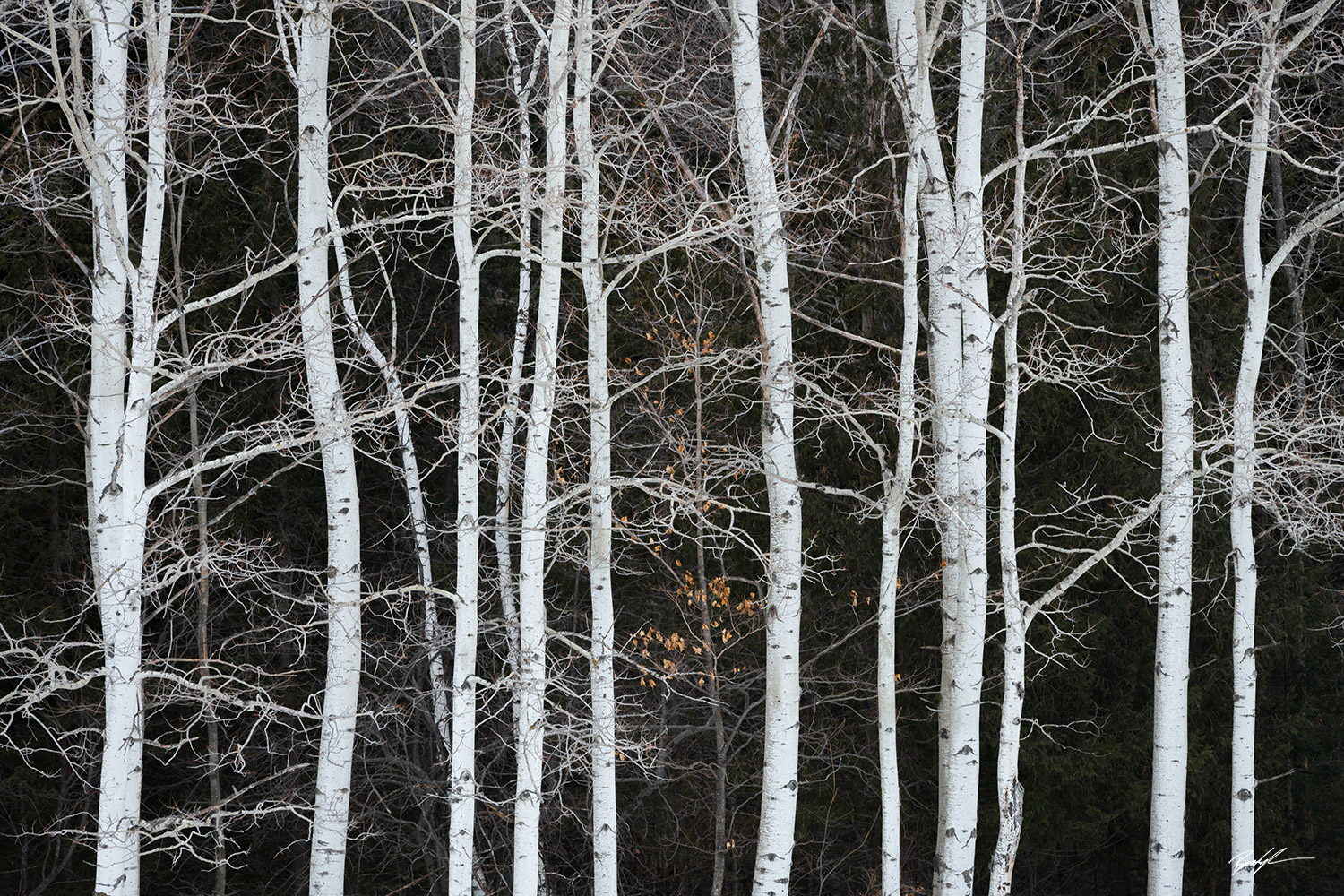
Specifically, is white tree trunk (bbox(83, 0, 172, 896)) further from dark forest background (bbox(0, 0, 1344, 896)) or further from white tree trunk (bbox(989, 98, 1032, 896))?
white tree trunk (bbox(989, 98, 1032, 896))

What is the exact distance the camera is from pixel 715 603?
9.62m

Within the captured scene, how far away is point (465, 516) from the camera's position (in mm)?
7309

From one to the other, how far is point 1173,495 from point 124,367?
7.03 metres

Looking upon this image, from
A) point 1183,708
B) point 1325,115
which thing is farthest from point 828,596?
point 1325,115

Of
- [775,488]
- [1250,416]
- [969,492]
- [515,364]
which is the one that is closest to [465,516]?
[515,364]

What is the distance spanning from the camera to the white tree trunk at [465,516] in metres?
7.24

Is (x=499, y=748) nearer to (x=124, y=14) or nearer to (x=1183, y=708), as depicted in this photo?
(x=1183, y=708)

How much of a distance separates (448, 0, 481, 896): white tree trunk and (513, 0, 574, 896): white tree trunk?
1.05ft

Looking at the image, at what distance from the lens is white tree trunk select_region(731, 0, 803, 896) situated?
738 centimetres

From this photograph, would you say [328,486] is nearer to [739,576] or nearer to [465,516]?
[465,516]

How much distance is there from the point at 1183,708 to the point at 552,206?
225 inches

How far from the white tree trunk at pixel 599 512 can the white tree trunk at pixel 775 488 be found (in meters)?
1.01

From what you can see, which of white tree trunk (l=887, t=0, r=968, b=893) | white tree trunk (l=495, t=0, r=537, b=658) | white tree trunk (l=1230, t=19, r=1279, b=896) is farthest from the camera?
white tree trunk (l=1230, t=19, r=1279, b=896)

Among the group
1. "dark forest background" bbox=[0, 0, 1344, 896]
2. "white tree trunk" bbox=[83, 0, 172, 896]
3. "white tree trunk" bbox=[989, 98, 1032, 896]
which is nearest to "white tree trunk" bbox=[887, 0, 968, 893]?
"white tree trunk" bbox=[989, 98, 1032, 896]
